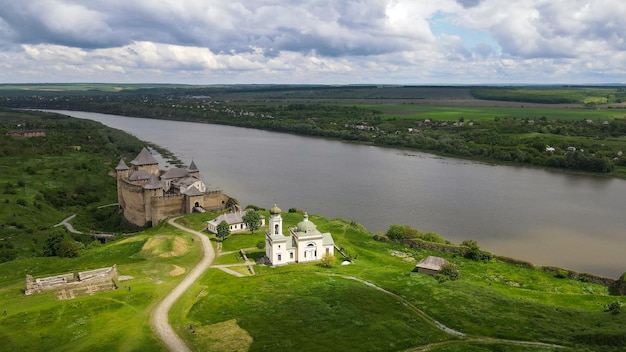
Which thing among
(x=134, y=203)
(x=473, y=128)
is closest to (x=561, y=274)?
(x=134, y=203)

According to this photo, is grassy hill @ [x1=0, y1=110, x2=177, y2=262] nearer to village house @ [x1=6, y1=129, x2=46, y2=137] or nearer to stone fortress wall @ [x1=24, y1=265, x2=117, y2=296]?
village house @ [x1=6, y1=129, x2=46, y2=137]

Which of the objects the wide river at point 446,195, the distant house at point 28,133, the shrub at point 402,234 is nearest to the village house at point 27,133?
the distant house at point 28,133

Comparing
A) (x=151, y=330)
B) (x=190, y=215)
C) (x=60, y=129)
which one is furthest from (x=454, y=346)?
(x=60, y=129)

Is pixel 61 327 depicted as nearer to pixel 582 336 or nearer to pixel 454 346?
pixel 454 346

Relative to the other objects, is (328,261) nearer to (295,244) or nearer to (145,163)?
(295,244)

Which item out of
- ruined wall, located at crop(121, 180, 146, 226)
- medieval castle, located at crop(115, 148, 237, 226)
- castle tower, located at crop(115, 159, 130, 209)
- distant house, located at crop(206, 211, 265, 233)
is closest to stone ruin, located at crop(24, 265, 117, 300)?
distant house, located at crop(206, 211, 265, 233)

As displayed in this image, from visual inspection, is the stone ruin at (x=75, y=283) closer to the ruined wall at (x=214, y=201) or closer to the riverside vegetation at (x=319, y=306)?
the riverside vegetation at (x=319, y=306)

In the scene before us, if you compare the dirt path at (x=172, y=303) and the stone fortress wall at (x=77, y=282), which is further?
the stone fortress wall at (x=77, y=282)
